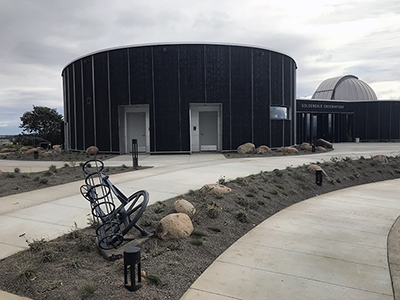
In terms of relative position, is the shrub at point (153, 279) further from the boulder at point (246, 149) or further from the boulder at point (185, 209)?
the boulder at point (246, 149)

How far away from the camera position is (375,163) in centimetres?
1381

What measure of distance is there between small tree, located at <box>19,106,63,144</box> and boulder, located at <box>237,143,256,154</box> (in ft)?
97.4

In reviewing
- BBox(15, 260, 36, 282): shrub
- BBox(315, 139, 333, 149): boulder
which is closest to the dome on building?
BBox(315, 139, 333, 149): boulder

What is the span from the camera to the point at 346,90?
39.4m

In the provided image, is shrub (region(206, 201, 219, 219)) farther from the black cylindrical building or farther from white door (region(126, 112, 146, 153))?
white door (region(126, 112, 146, 153))

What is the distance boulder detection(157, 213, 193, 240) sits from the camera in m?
5.10

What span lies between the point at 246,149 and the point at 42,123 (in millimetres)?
32132

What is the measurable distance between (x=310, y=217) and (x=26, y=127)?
138ft

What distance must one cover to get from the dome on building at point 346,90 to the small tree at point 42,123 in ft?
112

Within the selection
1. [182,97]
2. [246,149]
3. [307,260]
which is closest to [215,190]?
[307,260]

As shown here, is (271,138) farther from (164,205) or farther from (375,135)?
(375,135)

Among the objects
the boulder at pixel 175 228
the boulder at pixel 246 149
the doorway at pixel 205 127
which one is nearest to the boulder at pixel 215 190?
the boulder at pixel 175 228

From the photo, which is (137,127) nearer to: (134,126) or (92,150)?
(134,126)

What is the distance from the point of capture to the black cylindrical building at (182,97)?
62.4 feet
